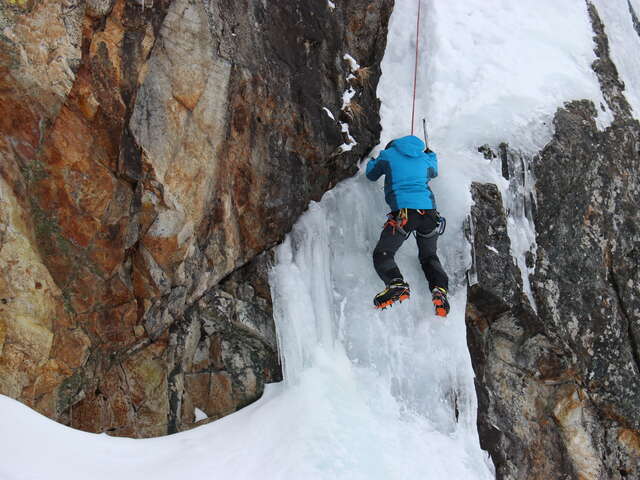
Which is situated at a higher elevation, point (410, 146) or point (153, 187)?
point (410, 146)

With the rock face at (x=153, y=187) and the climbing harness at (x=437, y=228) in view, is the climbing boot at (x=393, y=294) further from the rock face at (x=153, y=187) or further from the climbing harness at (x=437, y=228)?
the rock face at (x=153, y=187)

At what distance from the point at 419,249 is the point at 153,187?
86.6 inches

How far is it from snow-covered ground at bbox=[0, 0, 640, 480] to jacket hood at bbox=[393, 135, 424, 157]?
1.48 ft

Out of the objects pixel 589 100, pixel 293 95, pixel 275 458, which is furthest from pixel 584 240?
pixel 275 458

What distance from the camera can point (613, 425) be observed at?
5.78m

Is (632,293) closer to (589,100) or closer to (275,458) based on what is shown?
(589,100)

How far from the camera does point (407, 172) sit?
16.5 feet

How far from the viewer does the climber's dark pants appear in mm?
4797

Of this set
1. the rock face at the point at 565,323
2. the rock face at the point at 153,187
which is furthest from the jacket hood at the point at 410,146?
the rock face at the point at 565,323

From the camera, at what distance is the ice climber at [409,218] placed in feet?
15.6

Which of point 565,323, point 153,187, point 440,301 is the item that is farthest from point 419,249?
point 153,187

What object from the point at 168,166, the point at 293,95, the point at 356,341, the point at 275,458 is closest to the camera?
the point at 275,458

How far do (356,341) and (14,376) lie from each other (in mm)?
2439

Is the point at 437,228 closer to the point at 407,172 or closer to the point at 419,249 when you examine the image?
the point at 419,249
